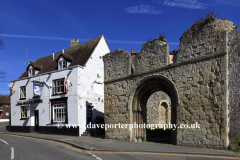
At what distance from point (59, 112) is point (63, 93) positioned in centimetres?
191

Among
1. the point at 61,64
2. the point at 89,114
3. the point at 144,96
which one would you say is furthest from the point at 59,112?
the point at 144,96

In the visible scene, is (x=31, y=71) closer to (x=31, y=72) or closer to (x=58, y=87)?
(x=31, y=72)

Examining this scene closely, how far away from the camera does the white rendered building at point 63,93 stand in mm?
19453

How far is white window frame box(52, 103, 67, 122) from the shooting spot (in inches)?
789

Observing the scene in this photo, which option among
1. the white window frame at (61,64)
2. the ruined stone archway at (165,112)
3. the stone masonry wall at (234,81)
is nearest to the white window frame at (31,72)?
the white window frame at (61,64)

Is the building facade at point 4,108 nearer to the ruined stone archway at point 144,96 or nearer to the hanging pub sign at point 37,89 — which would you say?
the hanging pub sign at point 37,89

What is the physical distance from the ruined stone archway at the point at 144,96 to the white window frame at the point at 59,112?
8355 mm

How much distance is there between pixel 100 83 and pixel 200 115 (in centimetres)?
1284

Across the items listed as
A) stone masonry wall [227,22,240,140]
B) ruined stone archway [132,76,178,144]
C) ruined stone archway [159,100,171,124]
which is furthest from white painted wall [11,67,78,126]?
stone masonry wall [227,22,240,140]

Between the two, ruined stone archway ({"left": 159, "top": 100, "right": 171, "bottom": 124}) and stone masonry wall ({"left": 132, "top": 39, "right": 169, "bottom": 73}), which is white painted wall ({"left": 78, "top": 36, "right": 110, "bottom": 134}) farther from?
stone masonry wall ({"left": 132, "top": 39, "right": 169, "bottom": 73})

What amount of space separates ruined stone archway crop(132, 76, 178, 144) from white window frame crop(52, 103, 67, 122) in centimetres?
836

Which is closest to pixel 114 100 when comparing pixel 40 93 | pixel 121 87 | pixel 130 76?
pixel 121 87

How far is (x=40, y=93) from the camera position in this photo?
21.7m

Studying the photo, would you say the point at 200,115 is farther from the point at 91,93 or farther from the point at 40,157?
the point at 91,93
